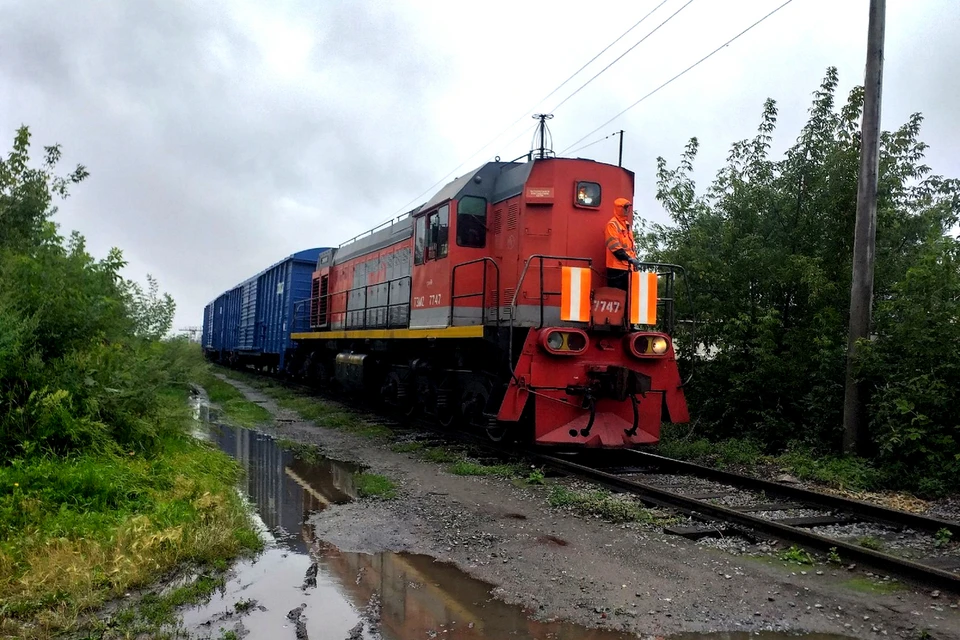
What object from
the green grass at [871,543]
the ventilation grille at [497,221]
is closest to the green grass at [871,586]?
the green grass at [871,543]

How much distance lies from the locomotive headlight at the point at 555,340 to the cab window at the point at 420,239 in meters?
3.24

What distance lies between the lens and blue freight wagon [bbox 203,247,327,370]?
1948 centimetres

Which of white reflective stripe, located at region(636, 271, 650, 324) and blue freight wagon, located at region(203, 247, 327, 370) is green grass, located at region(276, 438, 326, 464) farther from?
blue freight wagon, located at region(203, 247, 327, 370)

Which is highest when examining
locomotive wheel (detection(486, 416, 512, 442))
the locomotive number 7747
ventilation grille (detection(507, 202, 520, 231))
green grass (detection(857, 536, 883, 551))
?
ventilation grille (detection(507, 202, 520, 231))

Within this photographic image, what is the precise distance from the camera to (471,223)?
31.6 ft

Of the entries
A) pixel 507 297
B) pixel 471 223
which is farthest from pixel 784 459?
pixel 471 223

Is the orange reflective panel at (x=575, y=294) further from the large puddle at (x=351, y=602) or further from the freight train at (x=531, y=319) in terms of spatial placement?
the large puddle at (x=351, y=602)

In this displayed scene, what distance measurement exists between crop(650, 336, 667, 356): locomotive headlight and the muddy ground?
109 inches

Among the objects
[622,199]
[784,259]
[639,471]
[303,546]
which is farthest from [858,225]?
[303,546]

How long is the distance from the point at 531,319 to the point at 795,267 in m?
3.68

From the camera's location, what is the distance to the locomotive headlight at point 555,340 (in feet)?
26.6

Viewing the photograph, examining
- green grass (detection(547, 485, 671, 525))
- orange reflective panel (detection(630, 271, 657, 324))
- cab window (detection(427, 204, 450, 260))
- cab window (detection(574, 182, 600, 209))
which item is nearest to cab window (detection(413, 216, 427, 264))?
cab window (detection(427, 204, 450, 260))

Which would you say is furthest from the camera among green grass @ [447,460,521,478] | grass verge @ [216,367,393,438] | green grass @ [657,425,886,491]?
grass verge @ [216,367,393,438]

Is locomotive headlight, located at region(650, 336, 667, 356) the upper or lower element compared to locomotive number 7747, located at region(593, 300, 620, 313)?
lower
